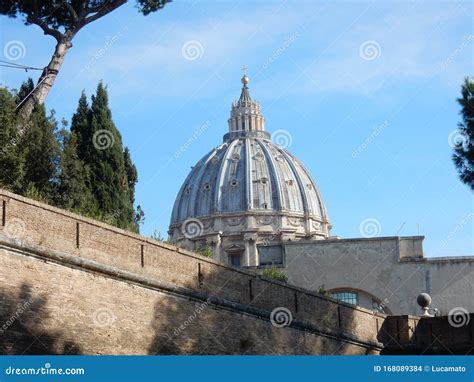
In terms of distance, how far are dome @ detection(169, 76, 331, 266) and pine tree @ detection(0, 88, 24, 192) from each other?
5759cm

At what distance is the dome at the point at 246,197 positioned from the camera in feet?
262

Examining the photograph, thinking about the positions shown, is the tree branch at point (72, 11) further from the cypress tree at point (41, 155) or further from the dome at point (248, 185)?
the dome at point (248, 185)

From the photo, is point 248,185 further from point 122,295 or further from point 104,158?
point 122,295

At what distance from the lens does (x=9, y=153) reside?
55.7 feet

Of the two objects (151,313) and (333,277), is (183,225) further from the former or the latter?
(151,313)

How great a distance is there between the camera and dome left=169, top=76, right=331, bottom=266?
3147 inches

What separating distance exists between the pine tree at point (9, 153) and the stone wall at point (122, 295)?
348 cm

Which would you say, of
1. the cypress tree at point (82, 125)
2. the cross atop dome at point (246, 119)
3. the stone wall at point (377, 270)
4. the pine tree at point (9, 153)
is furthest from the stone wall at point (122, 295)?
the cross atop dome at point (246, 119)

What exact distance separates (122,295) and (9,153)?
4286 mm

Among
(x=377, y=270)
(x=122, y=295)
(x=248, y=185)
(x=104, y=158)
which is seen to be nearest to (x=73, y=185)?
(x=104, y=158)

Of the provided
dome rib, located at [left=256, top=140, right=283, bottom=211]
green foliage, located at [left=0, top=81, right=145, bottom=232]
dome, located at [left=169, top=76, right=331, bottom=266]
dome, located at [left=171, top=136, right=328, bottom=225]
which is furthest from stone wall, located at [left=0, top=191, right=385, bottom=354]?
dome rib, located at [left=256, top=140, right=283, bottom=211]

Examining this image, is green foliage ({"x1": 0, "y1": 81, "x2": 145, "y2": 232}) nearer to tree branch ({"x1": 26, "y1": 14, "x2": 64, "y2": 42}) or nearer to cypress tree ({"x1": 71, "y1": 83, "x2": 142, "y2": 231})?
cypress tree ({"x1": 71, "y1": 83, "x2": 142, "y2": 231})

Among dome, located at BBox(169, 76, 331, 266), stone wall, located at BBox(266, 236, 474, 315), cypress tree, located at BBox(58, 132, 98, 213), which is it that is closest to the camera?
cypress tree, located at BBox(58, 132, 98, 213)

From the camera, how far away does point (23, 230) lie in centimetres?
1238
